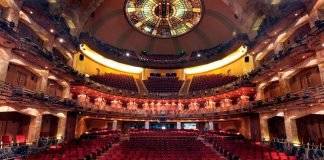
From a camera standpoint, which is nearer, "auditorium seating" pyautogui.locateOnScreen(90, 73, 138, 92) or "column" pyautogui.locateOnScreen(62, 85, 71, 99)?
"column" pyautogui.locateOnScreen(62, 85, 71, 99)

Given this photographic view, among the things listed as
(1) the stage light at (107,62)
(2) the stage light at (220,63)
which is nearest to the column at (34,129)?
(1) the stage light at (107,62)

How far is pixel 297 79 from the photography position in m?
18.9

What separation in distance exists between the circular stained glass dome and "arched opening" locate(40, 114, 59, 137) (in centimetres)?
2034

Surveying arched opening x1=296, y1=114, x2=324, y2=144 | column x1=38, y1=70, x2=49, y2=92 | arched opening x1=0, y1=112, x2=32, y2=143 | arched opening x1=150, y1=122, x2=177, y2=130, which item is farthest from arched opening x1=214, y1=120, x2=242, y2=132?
arched opening x1=0, y1=112, x2=32, y2=143

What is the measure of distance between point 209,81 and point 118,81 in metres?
15.2

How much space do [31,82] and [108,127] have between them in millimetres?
14835

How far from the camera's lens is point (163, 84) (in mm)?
38125

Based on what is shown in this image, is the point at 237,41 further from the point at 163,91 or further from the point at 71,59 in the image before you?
the point at 71,59

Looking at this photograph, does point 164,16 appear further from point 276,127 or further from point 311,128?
point 311,128

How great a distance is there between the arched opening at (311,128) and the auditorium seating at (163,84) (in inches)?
822

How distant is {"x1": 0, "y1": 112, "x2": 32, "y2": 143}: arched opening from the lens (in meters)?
15.9

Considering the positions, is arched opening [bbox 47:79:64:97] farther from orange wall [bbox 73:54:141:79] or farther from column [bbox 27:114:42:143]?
orange wall [bbox 73:54:141:79]

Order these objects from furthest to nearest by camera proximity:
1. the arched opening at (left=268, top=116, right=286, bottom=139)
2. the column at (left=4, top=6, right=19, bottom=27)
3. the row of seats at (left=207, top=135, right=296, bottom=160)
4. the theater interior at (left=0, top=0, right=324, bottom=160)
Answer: the arched opening at (left=268, top=116, right=286, bottom=139) → the column at (left=4, top=6, right=19, bottom=27) → the theater interior at (left=0, top=0, right=324, bottom=160) → the row of seats at (left=207, top=135, right=296, bottom=160)

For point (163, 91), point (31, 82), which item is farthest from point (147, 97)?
point (31, 82)
